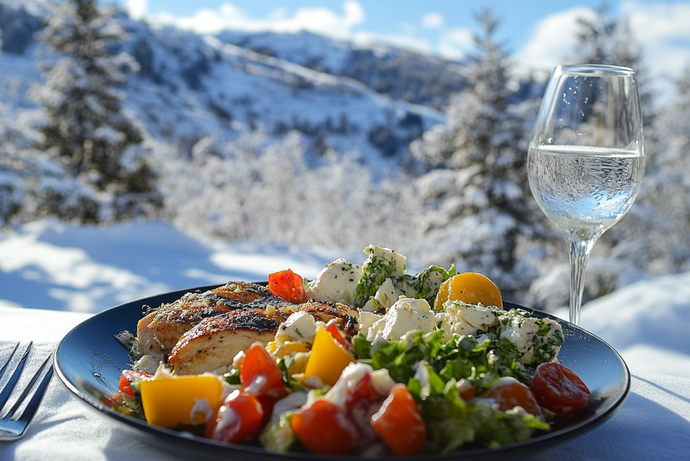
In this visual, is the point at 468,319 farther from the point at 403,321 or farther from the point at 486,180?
the point at 486,180

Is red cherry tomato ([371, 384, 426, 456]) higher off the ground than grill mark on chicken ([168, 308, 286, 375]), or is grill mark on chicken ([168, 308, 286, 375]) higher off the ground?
red cherry tomato ([371, 384, 426, 456])

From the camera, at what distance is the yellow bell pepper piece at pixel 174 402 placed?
3.60 ft

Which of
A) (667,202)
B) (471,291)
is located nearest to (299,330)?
(471,291)

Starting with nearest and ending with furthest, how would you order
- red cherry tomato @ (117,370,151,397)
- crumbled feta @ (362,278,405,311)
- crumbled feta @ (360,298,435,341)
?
red cherry tomato @ (117,370,151,397) < crumbled feta @ (360,298,435,341) < crumbled feta @ (362,278,405,311)

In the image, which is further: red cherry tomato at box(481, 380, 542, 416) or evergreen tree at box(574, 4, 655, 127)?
evergreen tree at box(574, 4, 655, 127)

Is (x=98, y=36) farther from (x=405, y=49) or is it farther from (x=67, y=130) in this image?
(x=405, y=49)

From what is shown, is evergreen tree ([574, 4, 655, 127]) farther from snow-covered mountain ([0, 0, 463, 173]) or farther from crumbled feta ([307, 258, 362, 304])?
snow-covered mountain ([0, 0, 463, 173])

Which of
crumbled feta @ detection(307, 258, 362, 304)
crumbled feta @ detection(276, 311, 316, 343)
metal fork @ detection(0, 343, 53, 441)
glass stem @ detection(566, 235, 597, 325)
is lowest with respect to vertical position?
metal fork @ detection(0, 343, 53, 441)

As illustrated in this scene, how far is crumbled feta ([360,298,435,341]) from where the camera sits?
4.64 feet

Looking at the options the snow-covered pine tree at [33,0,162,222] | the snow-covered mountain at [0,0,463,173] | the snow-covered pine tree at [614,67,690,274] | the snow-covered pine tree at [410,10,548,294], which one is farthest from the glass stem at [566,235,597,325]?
the snow-covered mountain at [0,0,463,173]

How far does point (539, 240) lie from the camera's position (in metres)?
11.9

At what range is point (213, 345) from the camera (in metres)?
1.58

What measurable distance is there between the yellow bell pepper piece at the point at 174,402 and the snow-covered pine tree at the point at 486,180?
1032cm

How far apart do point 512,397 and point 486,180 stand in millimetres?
10845
